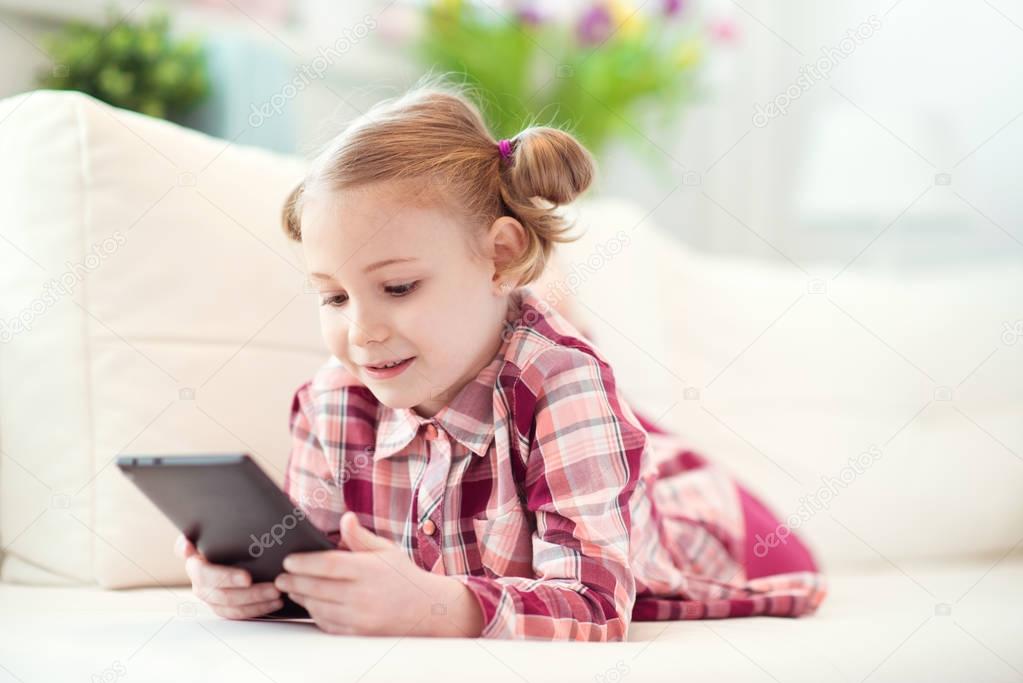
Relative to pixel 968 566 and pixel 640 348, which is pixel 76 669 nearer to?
pixel 640 348

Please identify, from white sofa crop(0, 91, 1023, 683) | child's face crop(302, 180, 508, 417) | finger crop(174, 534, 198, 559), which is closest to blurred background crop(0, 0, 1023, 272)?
white sofa crop(0, 91, 1023, 683)

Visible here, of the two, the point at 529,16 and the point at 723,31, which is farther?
the point at 723,31

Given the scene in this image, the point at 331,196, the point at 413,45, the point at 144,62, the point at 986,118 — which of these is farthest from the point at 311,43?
the point at 986,118

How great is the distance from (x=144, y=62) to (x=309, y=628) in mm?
1477

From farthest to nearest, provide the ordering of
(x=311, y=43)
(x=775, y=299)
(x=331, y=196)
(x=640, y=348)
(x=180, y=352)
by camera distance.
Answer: (x=311, y=43) → (x=775, y=299) → (x=640, y=348) → (x=180, y=352) → (x=331, y=196)

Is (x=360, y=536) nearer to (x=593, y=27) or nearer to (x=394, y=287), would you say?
(x=394, y=287)

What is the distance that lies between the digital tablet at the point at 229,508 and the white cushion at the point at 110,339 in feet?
0.97

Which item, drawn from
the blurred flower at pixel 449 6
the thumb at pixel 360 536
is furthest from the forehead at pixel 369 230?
the blurred flower at pixel 449 6

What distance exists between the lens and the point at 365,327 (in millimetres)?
901

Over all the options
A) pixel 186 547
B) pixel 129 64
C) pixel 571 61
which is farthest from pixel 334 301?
pixel 571 61

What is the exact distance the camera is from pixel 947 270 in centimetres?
295

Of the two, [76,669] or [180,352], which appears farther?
[180,352]

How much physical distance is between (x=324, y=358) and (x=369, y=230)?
432 millimetres

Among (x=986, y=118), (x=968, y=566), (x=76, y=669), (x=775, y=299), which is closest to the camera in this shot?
(x=76, y=669)
